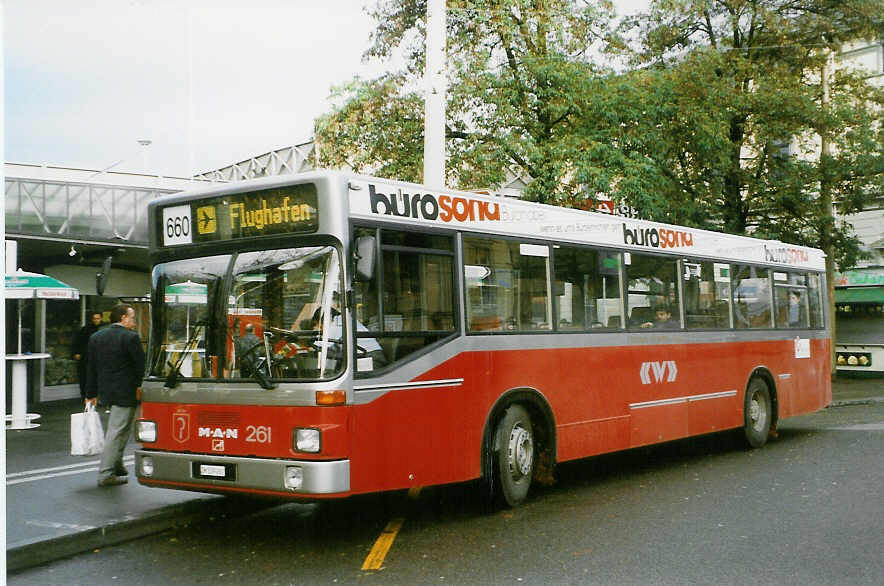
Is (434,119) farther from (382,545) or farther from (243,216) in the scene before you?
(382,545)

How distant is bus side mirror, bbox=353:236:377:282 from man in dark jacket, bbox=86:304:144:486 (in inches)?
143

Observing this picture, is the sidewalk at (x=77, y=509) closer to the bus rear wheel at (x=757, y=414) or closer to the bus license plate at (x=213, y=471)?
the bus license plate at (x=213, y=471)

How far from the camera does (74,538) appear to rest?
7.42m

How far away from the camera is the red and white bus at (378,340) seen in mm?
7172

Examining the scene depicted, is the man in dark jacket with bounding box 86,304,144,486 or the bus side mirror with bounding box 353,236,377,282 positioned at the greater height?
the bus side mirror with bounding box 353,236,377,282

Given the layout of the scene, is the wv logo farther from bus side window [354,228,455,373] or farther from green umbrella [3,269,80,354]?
green umbrella [3,269,80,354]

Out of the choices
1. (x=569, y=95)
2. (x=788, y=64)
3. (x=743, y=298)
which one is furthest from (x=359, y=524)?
(x=788, y=64)

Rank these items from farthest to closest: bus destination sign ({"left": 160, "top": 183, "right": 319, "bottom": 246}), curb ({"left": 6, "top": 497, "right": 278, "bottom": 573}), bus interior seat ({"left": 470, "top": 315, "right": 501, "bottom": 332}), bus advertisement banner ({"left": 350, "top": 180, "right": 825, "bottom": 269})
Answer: bus interior seat ({"left": 470, "top": 315, "right": 501, "bottom": 332}) < bus advertisement banner ({"left": 350, "top": 180, "right": 825, "bottom": 269}) < bus destination sign ({"left": 160, "top": 183, "right": 319, "bottom": 246}) < curb ({"left": 6, "top": 497, "right": 278, "bottom": 573})

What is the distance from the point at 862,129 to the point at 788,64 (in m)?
2.30

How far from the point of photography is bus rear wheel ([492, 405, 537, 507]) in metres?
8.65

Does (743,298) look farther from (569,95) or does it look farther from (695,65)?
(695,65)

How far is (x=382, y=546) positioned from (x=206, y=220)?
301cm

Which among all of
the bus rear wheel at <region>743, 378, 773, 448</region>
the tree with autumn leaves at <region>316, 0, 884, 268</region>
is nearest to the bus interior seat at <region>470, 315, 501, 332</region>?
the bus rear wheel at <region>743, 378, 773, 448</region>

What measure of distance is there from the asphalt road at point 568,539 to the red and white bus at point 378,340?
507 mm
